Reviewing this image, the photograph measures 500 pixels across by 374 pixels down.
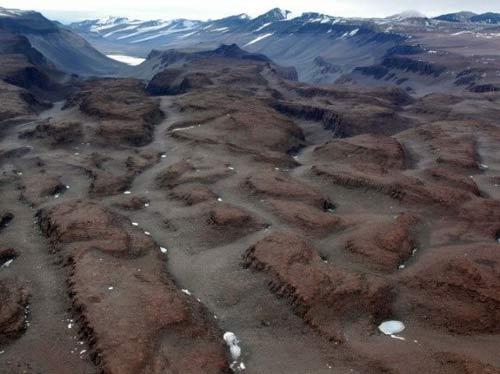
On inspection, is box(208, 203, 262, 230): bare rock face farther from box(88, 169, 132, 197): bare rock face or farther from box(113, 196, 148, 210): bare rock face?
box(88, 169, 132, 197): bare rock face

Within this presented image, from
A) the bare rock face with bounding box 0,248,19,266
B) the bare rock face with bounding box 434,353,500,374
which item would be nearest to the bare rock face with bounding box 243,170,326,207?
the bare rock face with bounding box 0,248,19,266

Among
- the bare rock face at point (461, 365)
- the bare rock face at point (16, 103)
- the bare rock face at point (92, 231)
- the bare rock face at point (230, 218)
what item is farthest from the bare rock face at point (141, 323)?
the bare rock face at point (16, 103)

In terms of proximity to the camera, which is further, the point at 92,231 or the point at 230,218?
the point at 230,218

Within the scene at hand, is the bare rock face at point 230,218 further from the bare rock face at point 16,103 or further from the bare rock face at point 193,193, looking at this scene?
the bare rock face at point 16,103

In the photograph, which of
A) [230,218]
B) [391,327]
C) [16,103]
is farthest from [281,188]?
[16,103]

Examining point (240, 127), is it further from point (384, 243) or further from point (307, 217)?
point (384, 243)

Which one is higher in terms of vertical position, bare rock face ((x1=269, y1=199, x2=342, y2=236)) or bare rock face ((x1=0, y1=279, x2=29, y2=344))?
bare rock face ((x1=0, y1=279, x2=29, y2=344))

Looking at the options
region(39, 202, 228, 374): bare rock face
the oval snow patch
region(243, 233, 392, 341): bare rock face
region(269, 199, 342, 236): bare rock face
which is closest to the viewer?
region(39, 202, 228, 374): bare rock face
